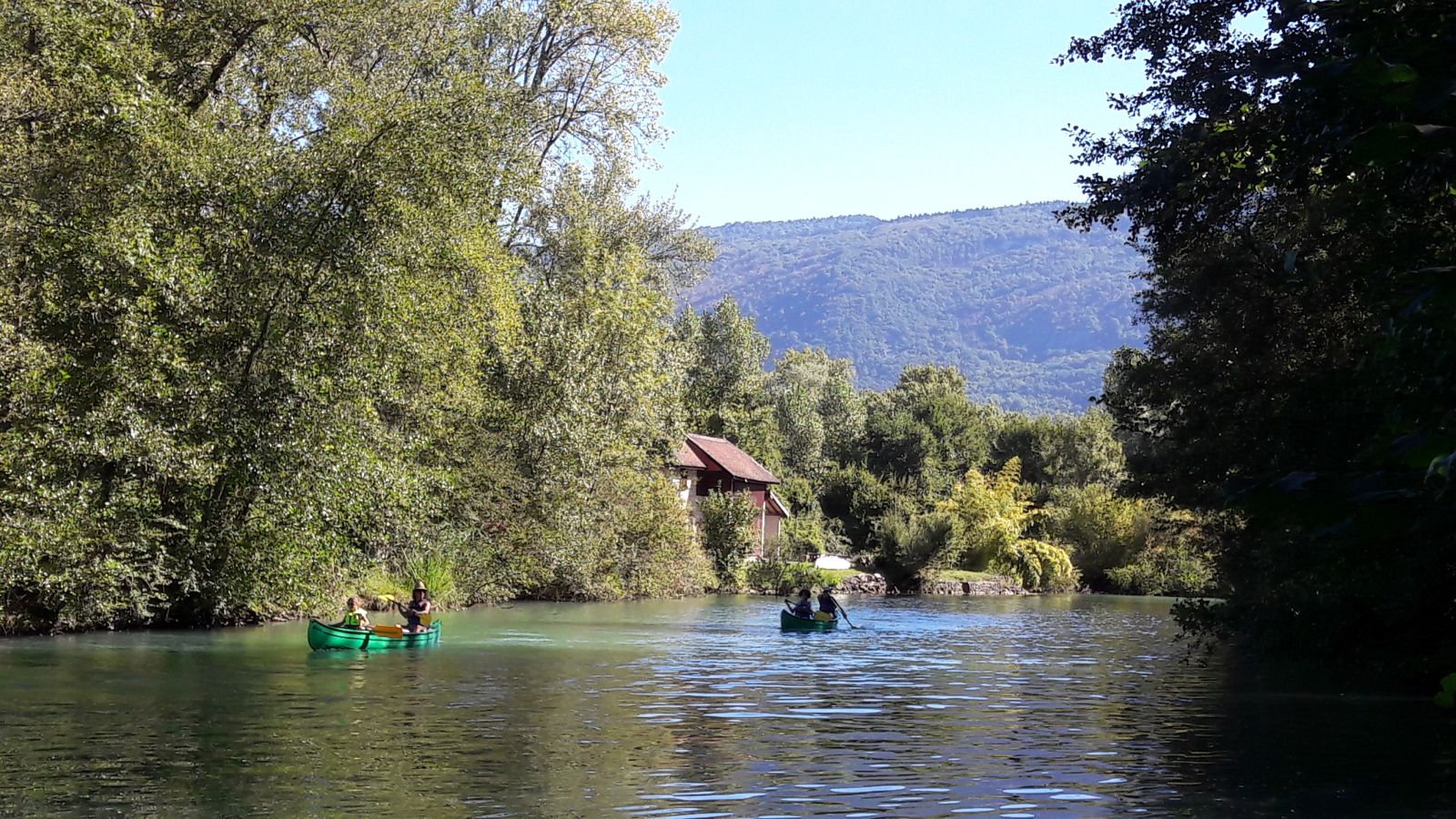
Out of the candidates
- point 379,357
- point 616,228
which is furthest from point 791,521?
point 379,357

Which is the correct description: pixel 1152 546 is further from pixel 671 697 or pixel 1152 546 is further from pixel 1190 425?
pixel 671 697

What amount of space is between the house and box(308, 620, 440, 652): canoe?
3454cm

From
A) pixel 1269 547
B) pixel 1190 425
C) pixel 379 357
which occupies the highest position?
pixel 379 357

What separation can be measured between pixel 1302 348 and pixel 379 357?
1814 centimetres

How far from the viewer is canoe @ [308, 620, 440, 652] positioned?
2452 cm

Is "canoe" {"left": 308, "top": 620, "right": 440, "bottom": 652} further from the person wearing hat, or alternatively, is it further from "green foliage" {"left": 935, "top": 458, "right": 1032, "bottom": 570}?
"green foliage" {"left": 935, "top": 458, "right": 1032, "bottom": 570}

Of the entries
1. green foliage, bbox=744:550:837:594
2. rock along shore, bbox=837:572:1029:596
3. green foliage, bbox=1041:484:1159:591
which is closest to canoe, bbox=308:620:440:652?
green foliage, bbox=744:550:837:594

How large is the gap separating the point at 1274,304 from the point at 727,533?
35.3 meters

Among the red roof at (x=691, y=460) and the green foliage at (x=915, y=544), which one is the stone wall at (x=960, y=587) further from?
the red roof at (x=691, y=460)

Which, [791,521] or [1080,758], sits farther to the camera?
[791,521]

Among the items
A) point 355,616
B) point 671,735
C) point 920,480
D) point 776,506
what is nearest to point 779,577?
point 776,506

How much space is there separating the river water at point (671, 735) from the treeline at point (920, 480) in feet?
104

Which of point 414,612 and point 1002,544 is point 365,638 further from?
point 1002,544

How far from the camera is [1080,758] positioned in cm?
1438
